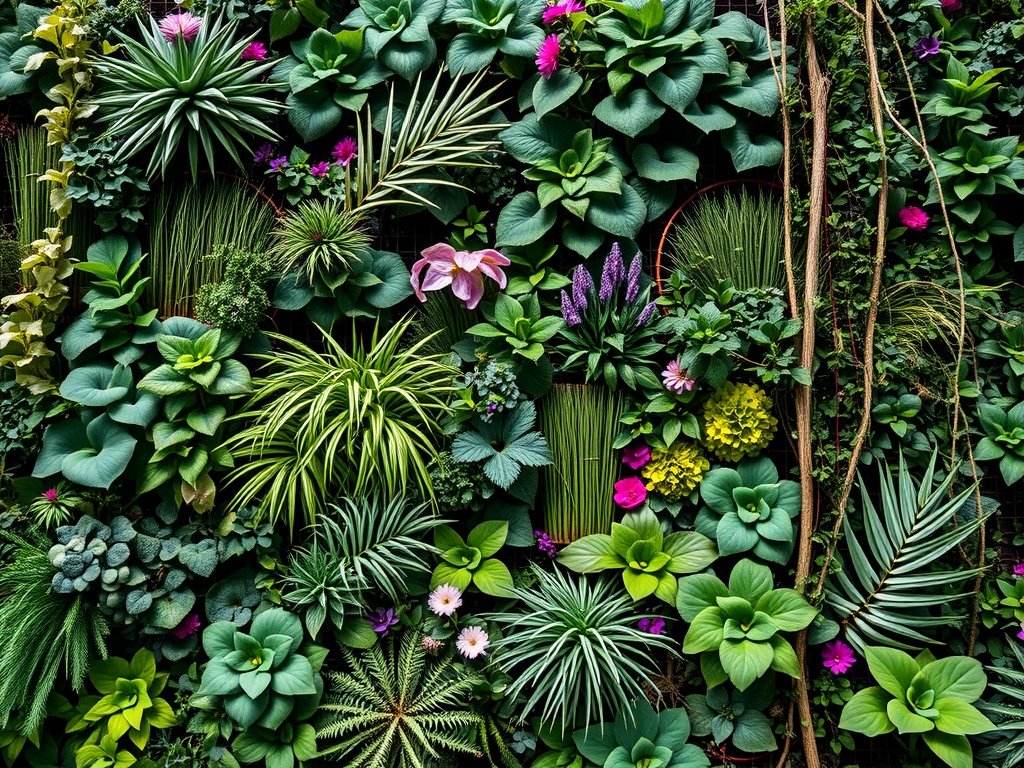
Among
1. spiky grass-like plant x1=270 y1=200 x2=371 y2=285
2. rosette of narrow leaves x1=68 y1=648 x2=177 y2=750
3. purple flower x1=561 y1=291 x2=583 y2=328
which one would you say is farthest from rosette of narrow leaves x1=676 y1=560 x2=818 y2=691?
rosette of narrow leaves x1=68 y1=648 x2=177 y2=750

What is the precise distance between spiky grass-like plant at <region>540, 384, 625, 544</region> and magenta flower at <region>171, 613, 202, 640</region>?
4.14 ft

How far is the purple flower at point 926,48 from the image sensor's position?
9.16 feet

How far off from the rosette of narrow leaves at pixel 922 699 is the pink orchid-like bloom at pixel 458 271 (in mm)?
1761

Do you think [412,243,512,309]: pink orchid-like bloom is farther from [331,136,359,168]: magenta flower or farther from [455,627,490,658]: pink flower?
[455,627,490,658]: pink flower

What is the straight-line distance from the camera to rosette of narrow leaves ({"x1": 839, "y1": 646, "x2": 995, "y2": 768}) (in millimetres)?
2383

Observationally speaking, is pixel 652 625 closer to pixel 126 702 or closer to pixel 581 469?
pixel 581 469

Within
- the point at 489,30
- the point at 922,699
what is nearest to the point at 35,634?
the point at 489,30

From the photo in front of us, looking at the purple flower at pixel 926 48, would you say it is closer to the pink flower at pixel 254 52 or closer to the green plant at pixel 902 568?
the green plant at pixel 902 568

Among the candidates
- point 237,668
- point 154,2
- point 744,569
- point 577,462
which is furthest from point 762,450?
point 154,2

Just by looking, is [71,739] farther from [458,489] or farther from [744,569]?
[744,569]

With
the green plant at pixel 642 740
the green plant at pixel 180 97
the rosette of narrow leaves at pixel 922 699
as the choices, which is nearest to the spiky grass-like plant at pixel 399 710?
the green plant at pixel 642 740

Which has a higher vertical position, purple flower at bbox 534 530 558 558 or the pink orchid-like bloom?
the pink orchid-like bloom

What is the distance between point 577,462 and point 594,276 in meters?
0.68

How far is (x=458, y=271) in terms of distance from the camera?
2660mm
